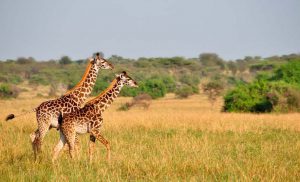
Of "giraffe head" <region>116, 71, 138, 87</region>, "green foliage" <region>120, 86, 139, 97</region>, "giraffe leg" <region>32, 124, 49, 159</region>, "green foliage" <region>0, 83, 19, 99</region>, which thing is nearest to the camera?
"giraffe leg" <region>32, 124, 49, 159</region>

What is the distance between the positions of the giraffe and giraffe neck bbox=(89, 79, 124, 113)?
41cm

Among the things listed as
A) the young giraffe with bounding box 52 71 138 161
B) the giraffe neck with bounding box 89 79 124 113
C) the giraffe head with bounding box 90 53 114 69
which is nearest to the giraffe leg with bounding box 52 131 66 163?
the young giraffe with bounding box 52 71 138 161

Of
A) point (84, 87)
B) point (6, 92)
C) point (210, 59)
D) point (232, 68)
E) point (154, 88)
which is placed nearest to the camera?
point (84, 87)

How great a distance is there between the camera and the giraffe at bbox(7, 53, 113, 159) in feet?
31.5

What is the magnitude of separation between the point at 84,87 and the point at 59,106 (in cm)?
80

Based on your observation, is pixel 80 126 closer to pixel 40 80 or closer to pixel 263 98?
pixel 263 98

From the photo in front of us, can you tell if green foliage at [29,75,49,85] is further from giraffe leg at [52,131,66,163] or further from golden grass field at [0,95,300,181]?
giraffe leg at [52,131,66,163]

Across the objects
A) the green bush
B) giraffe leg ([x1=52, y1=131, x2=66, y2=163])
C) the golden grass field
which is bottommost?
the green bush

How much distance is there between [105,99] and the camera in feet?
32.5

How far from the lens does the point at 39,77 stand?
61.3 metres

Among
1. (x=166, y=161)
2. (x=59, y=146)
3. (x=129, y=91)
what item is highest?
(x=59, y=146)

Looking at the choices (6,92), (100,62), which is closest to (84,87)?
(100,62)

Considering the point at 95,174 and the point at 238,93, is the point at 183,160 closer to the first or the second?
the point at 95,174

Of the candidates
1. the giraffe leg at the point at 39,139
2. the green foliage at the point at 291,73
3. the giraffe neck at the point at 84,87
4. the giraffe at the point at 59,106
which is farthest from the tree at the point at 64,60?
the giraffe leg at the point at 39,139
